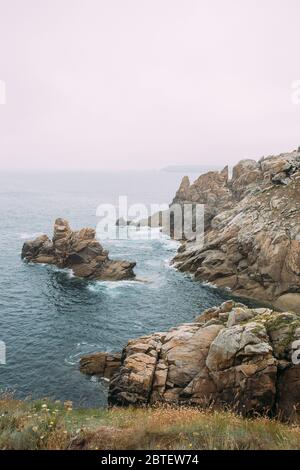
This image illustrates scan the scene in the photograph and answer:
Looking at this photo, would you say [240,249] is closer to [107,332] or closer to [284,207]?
[284,207]

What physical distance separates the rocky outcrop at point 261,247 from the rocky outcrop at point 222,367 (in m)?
27.2

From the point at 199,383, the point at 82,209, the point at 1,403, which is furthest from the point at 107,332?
the point at 82,209

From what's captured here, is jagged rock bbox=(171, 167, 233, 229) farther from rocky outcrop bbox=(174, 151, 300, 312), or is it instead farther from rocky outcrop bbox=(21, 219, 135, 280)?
rocky outcrop bbox=(21, 219, 135, 280)

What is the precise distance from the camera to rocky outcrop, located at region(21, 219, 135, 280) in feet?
217

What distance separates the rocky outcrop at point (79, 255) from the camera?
66000mm

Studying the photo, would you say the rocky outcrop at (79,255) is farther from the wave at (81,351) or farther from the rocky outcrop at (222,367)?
the rocky outcrop at (222,367)

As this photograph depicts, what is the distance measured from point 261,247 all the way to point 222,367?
37.1 metres

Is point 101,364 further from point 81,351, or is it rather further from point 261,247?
point 261,247

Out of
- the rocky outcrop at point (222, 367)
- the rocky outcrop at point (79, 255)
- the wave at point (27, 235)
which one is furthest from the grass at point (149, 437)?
the wave at point (27, 235)

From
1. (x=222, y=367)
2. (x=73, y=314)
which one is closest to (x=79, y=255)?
(x=73, y=314)

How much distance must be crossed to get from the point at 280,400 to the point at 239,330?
4794mm

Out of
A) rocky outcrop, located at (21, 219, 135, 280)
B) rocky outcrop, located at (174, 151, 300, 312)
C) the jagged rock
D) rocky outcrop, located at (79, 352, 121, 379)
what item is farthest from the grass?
the jagged rock

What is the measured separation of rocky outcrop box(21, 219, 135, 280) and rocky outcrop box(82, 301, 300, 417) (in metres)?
35.1

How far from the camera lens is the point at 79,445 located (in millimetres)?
10852
